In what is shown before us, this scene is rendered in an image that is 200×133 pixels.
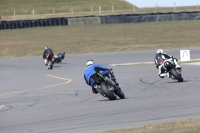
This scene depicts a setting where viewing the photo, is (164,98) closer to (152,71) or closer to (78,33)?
(152,71)

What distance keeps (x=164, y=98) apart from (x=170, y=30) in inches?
1516

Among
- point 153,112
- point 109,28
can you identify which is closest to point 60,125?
point 153,112

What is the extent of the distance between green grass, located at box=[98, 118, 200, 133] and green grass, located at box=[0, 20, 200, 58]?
35.1 meters

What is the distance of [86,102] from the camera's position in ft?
58.0

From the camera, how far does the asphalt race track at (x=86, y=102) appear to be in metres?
13.3

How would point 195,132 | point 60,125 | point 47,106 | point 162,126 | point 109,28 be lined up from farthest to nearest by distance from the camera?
point 109,28 → point 47,106 → point 60,125 → point 162,126 → point 195,132

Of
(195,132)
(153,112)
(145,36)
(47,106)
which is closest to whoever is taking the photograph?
(195,132)

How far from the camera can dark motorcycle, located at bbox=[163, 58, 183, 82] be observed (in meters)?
22.3

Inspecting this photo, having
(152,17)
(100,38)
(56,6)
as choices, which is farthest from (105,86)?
(56,6)

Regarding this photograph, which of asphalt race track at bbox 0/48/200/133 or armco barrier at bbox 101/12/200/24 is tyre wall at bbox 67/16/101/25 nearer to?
armco barrier at bbox 101/12/200/24

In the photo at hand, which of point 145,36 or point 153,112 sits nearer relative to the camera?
point 153,112

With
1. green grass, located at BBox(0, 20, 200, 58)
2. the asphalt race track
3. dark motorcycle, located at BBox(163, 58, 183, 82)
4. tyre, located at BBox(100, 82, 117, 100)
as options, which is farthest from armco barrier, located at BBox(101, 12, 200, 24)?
tyre, located at BBox(100, 82, 117, 100)

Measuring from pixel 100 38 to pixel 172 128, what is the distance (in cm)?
4330

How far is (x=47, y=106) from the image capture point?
17.3 meters
